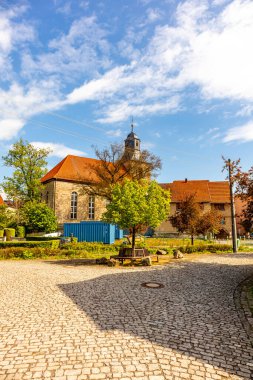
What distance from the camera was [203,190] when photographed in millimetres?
49750

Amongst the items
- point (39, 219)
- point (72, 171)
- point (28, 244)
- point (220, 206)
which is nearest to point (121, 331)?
point (28, 244)

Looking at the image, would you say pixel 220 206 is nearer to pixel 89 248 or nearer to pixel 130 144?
pixel 130 144

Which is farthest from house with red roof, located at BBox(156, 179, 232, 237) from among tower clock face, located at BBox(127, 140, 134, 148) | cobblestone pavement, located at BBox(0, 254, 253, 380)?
cobblestone pavement, located at BBox(0, 254, 253, 380)

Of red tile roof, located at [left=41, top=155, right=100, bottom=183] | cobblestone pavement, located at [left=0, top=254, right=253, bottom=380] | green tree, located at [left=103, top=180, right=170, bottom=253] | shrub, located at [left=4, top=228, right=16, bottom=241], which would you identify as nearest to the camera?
cobblestone pavement, located at [left=0, top=254, right=253, bottom=380]

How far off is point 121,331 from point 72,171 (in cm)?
3875

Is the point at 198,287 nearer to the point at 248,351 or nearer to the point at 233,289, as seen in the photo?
the point at 233,289

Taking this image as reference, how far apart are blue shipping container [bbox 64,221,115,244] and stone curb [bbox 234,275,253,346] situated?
668 inches

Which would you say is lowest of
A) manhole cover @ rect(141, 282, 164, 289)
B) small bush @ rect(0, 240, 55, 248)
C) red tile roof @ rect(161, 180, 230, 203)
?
manhole cover @ rect(141, 282, 164, 289)

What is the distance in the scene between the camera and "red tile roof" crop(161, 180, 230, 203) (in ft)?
159

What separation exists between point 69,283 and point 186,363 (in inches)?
268

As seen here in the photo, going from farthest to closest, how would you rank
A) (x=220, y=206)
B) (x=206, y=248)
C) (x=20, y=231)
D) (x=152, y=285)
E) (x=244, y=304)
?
(x=220, y=206)
(x=20, y=231)
(x=206, y=248)
(x=152, y=285)
(x=244, y=304)

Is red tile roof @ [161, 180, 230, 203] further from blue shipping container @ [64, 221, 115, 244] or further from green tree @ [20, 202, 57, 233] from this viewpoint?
green tree @ [20, 202, 57, 233]

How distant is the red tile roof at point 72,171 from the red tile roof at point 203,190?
51.7ft

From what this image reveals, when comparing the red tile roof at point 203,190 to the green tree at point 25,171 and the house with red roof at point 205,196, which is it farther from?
the green tree at point 25,171
